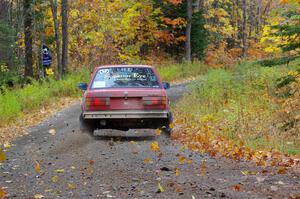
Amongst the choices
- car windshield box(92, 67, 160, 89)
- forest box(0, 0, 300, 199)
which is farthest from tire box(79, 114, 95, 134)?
car windshield box(92, 67, 160, 89)

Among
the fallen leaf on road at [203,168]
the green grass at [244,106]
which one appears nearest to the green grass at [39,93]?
the green grass at [244,106]

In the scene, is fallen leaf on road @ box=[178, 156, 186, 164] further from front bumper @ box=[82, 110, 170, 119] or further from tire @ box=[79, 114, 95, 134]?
tire @ box=[79, 114, 95, 134]

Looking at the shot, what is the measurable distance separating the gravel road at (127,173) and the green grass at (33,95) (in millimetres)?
4835

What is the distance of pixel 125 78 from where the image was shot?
40.4 feet

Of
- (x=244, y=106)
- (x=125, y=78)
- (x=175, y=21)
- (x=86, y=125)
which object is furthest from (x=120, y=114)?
(x=175, y=21)

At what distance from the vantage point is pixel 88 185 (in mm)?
7516

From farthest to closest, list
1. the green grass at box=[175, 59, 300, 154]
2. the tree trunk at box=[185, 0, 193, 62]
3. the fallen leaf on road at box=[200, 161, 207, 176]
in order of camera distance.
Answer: the tree trunk at box=[185, 0, 193, 62] → the green grass at box=[175, 59, 300, 154] → the fallen leaf on road at box=[200, 161, 207, 176]

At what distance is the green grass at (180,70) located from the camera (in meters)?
30.4

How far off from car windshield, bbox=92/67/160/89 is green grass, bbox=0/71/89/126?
4789 millimetres

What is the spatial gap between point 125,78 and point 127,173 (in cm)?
440

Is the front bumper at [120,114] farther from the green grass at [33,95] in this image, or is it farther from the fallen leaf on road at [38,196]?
the green grass at [33,95]

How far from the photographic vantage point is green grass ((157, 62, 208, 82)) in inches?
1197

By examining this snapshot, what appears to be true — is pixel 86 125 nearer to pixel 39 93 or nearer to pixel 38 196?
pixel 38 196

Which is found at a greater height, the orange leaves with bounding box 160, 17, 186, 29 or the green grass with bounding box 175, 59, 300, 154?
the orange leaves with bounding box 160, 17, 186, 29
